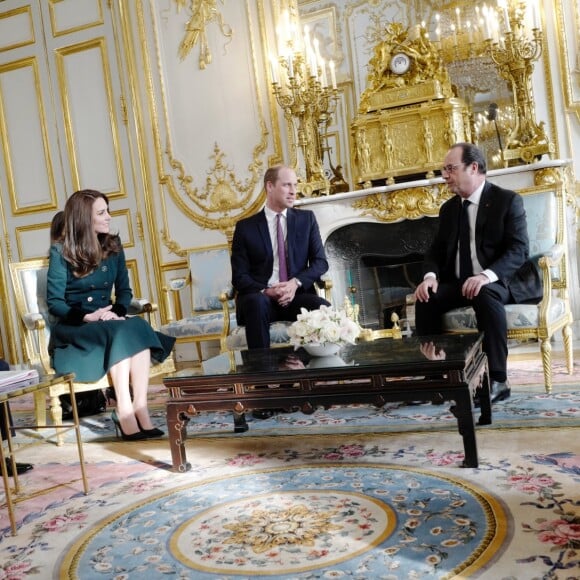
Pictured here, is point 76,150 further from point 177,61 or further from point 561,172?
point 561,172

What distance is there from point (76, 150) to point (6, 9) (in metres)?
1.49

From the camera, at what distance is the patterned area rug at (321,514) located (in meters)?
1.67

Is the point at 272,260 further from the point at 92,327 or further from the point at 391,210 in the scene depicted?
the point at 391,210

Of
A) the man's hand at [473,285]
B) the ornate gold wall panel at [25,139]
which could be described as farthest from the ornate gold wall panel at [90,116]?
the man's hand at [473,285]

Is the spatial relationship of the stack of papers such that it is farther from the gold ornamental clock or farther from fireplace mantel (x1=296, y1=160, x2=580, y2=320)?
the gold ornamental clock

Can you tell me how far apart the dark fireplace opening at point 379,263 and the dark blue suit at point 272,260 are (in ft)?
3.53

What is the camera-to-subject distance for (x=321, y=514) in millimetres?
2000

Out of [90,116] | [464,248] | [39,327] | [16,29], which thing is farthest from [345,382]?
[16,29]

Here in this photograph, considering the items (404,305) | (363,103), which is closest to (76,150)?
(363,103)

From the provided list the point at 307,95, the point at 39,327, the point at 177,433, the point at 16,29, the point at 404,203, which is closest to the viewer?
the point at 177,433

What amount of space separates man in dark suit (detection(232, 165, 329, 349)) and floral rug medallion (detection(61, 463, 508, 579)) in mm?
1406

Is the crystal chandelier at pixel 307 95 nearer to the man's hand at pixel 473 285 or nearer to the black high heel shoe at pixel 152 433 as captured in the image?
the man's hand at pixel 473 285

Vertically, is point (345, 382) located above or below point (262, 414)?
above

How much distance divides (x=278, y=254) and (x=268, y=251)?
6 cm
